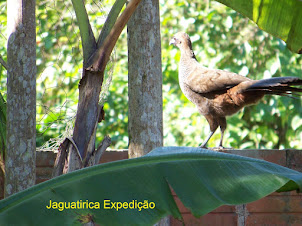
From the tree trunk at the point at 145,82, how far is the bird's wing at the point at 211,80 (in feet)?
3.86

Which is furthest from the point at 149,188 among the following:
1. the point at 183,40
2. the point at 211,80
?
the point at 183,40

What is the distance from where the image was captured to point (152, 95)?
9.76ft

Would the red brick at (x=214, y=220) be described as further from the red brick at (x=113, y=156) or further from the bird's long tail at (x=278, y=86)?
the bird's long tail at (x=278, y=86)

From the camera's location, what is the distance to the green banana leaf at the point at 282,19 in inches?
96.9

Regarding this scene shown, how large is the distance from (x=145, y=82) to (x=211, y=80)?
1.29m

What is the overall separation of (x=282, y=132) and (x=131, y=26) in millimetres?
4166

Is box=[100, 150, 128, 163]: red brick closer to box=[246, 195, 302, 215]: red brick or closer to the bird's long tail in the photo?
box=[246, 195, 302, 215]: red brick

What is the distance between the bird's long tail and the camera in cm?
300

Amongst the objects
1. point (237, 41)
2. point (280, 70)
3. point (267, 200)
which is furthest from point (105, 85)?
point (237, 41)

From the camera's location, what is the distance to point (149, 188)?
172cm

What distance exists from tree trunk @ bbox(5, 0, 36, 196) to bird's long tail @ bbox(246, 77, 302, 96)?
155cm

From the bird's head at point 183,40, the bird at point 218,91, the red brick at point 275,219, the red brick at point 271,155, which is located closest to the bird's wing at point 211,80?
the bird at point 218,91

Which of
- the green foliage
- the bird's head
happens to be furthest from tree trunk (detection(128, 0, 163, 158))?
the green foliage

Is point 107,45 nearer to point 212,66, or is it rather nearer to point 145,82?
point 145,82
